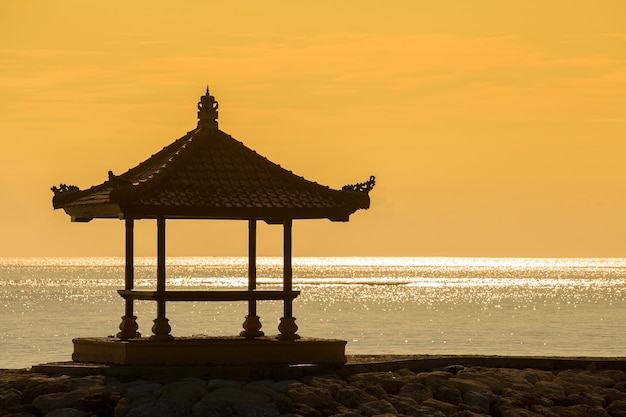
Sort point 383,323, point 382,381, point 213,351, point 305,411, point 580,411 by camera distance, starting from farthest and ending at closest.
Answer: point 383,323 < point 213,351 < point 382,381 < point 580,411 < point 305,411

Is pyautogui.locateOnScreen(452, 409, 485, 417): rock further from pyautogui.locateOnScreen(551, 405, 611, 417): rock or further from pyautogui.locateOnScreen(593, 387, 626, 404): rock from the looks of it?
pyautogui.locateOnScreen(593, 387, 626, 404): rock

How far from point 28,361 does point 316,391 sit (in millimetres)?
47614

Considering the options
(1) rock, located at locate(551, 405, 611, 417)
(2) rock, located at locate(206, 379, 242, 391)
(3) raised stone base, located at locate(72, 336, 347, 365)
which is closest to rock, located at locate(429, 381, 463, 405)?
(1) rock, located at locate(551, 405, 611, 417)

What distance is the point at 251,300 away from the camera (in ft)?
97.3

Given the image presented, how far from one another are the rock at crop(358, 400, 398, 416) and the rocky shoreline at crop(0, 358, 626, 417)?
2cm

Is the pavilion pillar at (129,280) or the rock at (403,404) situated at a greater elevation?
the pavilion pillar at (129,280)

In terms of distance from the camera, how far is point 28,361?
7281 centimetres

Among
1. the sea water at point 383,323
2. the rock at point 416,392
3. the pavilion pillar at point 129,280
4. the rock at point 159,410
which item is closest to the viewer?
the rock at point 159,410

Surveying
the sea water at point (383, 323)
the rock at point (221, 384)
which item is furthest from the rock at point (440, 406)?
the sea water at point (383, 323)

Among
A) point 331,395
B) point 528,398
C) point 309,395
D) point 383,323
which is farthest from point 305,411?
point 383,323

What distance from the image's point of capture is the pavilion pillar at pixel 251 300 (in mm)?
29891

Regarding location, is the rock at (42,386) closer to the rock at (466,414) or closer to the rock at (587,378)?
the rock at (466,414)

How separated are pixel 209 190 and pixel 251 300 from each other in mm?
2230

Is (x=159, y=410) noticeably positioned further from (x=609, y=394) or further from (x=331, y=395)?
(x=609, y=394)
